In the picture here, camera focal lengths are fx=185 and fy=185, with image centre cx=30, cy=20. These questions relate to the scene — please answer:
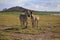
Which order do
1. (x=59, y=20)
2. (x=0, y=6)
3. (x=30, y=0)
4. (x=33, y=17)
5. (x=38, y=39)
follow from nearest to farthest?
(x=38, y=39), (x=0, y=6), (x=30, y=0), (x=33, y=17), (x=59, y=20)

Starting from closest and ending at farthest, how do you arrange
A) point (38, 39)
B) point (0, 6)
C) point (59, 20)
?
point (38, 39)
point (0, 6)
point (59, 20)

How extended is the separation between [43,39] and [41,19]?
254 centimetres

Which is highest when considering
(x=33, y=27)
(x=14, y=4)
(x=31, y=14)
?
(x=14, y=4)

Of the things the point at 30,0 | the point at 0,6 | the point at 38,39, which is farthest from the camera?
the point at 30,0

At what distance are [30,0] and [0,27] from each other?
111cm

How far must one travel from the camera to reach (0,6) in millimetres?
4789

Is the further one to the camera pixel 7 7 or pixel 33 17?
pixel 33 17

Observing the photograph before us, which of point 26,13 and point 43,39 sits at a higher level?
point 26,13

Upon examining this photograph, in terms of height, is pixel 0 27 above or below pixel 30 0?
below

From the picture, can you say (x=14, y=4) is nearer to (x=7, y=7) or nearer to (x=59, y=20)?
(x=7, y=7)

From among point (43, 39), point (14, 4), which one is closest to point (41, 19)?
point (14, 4)

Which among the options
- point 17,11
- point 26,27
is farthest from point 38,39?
point 17,11

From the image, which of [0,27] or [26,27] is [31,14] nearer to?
[26,27]

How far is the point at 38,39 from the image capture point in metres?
3.90
